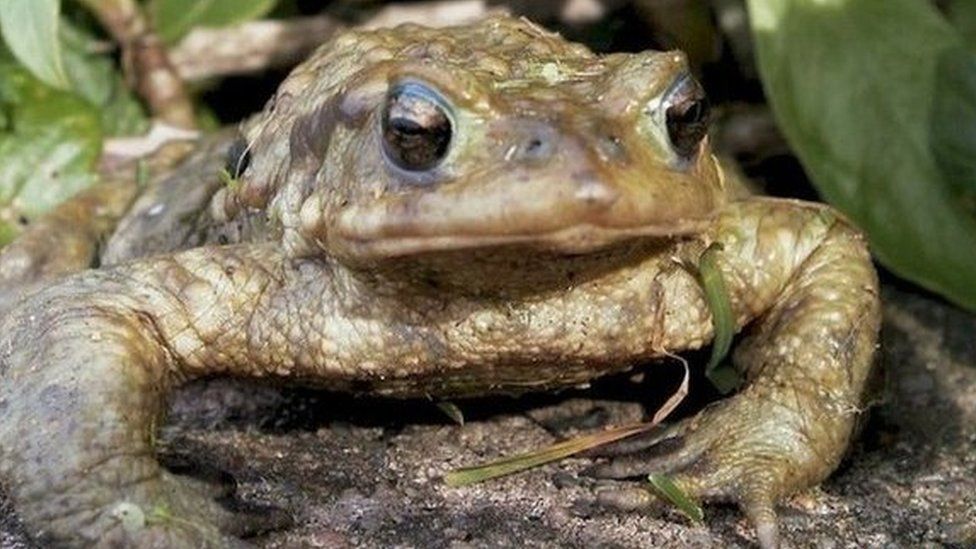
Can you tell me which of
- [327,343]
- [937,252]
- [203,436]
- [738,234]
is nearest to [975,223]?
[937,252]

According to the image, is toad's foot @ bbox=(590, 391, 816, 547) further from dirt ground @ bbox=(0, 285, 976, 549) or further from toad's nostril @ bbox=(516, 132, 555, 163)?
toad's nostril @ bbox=(516, 132, 555, 163)

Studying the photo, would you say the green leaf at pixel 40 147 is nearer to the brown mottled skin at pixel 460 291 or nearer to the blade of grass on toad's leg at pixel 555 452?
the brown mottled skin at pixel 460 291

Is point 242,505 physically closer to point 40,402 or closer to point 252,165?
point 40,402

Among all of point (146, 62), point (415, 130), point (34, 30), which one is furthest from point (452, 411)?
point (146, 62)

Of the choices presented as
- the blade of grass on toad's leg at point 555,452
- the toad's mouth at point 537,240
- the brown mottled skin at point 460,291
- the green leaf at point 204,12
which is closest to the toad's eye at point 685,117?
the brown mottled skin at point 460,291

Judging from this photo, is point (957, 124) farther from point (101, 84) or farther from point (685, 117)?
point (101, 84)

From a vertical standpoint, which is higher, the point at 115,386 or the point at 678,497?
the point at 115,386
